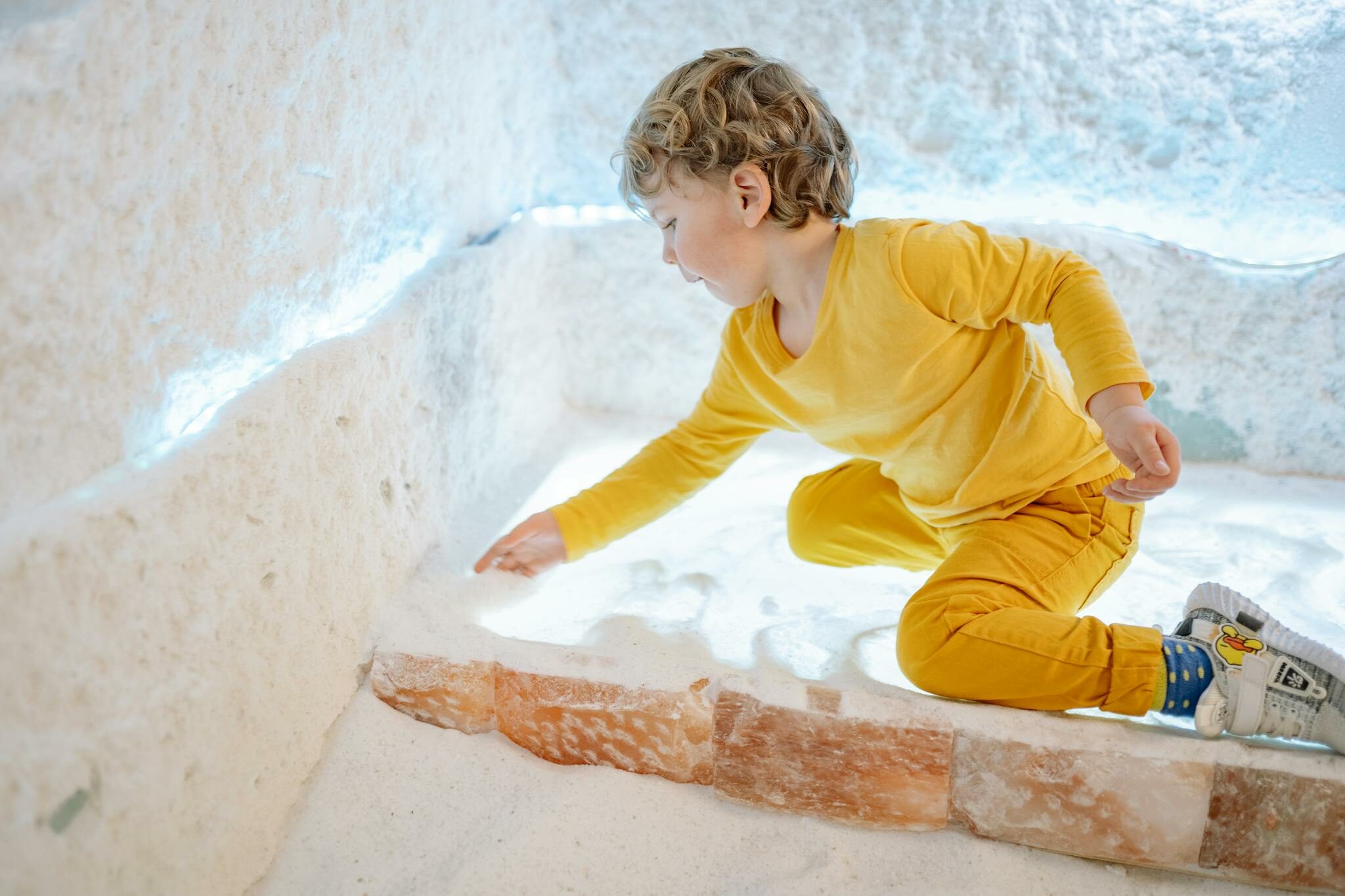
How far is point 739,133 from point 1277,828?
35.5 inches

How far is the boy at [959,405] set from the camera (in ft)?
3.48

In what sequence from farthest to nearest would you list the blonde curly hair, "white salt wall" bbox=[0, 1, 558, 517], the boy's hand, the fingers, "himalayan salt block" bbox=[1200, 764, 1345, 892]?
the fingers
the blonde curly hair
the boy's hand
"himalayan salt block" bbox=[1200, 764, 1345, 892]
"white salt wall" bbox=[0, 1, 558, 517]

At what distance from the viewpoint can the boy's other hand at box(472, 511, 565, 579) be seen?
1391 mm

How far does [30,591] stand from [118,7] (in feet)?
1.55

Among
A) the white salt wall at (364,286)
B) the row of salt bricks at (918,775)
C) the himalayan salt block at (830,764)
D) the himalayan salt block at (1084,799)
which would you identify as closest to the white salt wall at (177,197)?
the white salt wall at (364,286)

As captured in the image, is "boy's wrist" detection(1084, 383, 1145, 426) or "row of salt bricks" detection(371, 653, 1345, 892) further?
"boy's wrist" detection(1084, 383, 1145, 426)

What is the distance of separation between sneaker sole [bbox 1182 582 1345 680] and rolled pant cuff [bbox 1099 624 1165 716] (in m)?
0.12

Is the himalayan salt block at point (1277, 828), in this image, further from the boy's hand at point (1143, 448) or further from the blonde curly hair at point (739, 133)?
the blonde curly hair at point (739, 133)

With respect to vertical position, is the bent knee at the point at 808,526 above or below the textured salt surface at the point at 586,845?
above

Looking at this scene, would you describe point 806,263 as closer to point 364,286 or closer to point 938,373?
point 938,373

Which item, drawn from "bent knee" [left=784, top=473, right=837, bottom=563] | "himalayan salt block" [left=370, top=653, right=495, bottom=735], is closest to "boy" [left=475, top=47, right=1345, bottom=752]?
"bent knee" [left=784, top=473, right=837, bottom=563]

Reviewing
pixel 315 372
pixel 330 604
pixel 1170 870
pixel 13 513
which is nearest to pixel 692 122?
pixel 315 372

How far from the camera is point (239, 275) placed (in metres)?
1.02

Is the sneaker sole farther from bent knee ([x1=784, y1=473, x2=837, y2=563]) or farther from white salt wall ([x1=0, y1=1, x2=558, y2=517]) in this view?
white salt wall ([x1=0, y1=1, x2=558, y2=517])
